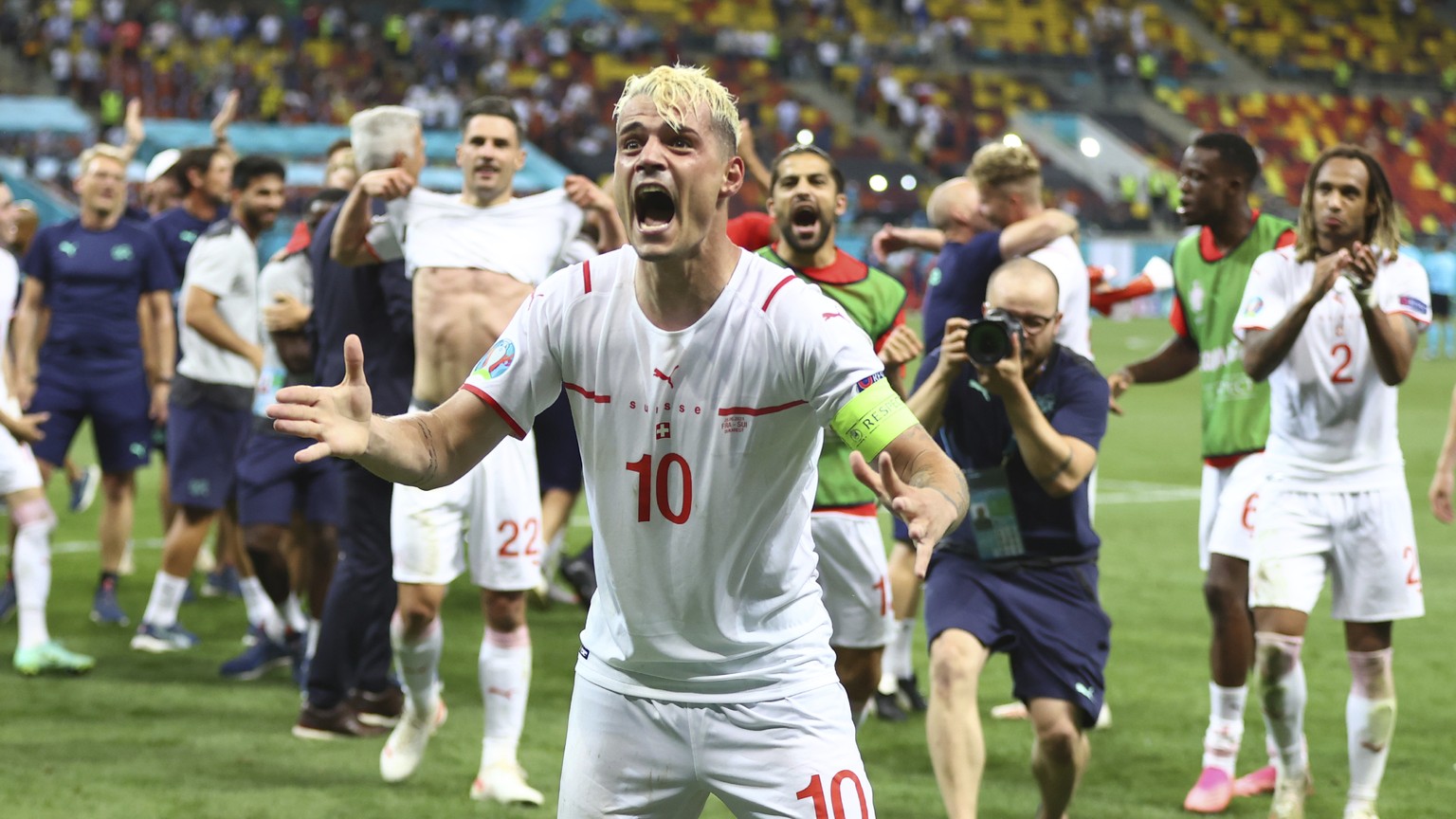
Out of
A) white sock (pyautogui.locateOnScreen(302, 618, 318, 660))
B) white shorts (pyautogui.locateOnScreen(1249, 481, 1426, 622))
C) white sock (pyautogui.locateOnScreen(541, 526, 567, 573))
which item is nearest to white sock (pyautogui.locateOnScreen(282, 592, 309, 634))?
white sock (pyautogui.locateOnScreen(302, 618, 318, 660))

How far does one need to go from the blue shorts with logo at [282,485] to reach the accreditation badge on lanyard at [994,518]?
3.38 m

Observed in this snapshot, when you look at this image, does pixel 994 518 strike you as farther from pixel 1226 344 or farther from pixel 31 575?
pixel 31 575

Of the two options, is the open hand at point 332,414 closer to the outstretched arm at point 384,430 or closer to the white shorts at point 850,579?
the outstretched arm at point 384,430

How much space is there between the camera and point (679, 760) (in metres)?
3.42

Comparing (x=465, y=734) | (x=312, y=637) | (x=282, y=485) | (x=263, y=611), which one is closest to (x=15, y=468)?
(x=282, y=485)

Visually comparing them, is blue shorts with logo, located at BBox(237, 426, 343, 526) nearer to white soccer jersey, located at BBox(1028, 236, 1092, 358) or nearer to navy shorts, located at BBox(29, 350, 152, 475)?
navy shorts, located at BBox(29, 350, 152, 475)

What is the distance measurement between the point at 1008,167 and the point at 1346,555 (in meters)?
2.13

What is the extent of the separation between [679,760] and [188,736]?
3923mm

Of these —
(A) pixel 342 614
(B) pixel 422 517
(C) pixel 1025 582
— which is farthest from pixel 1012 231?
(A) pixel 342 614

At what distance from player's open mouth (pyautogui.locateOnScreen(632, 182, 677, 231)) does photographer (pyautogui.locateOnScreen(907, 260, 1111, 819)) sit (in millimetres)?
1746

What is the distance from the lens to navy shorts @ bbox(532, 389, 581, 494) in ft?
30.0

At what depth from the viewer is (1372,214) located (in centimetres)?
570

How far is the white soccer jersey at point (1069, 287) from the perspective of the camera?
6.79 meters

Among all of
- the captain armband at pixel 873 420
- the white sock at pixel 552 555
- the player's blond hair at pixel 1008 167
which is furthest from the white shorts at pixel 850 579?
the white sock at pixel 552 555
